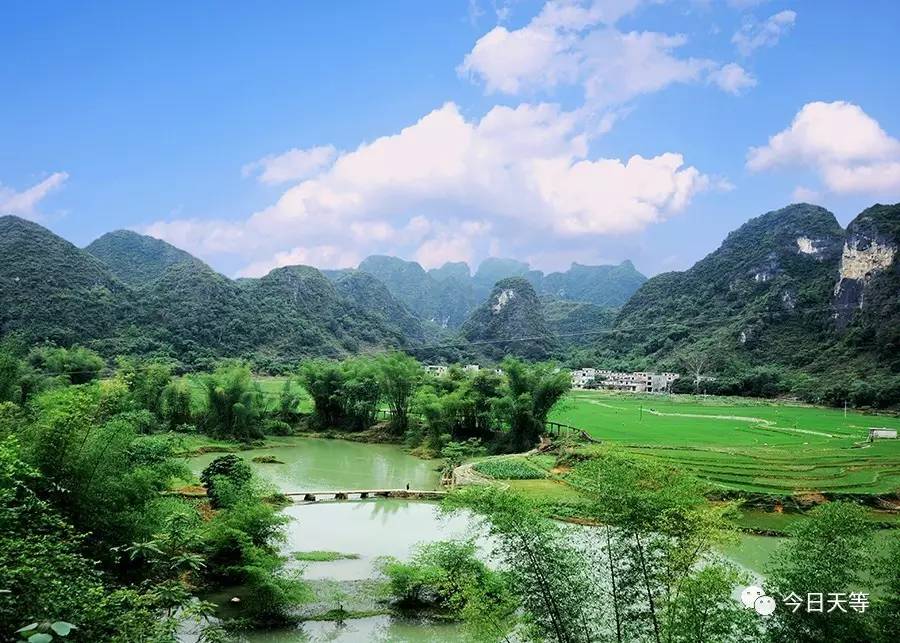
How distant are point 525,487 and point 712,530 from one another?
15.5 meters

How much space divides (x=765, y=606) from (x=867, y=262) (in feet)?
256

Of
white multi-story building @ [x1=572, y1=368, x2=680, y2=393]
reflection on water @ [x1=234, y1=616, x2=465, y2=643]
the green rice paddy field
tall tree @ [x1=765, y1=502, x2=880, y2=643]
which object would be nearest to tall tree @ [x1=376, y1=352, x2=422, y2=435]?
the green rice paddy field

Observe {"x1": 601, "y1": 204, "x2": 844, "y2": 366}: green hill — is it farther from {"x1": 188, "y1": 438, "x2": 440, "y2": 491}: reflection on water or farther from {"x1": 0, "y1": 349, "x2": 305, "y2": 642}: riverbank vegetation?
{"x1": 0, "y1": 349, "x2": 305, "y2": 642}: riverbank vegetation

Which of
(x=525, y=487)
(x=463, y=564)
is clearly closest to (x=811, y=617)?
(x=463, y=564)

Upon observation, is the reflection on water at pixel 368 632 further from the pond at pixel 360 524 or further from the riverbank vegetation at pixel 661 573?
the riverbank vegetation at pixel 661 573

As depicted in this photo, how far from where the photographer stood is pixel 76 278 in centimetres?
6078

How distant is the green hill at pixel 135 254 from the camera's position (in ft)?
303

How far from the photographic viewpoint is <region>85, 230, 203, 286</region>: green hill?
92438mm

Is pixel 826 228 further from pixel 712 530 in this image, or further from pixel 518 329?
pixel 712 530

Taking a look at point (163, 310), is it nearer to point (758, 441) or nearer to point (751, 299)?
point (758, 441)

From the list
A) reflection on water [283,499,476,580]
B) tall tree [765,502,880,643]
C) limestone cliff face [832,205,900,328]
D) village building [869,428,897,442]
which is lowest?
reflection on water [283,499,476,580]

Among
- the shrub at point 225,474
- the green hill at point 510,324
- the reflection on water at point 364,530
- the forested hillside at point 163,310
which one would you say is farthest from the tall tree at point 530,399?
the green hill at point 510,324

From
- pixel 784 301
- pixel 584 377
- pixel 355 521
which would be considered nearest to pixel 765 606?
pixel 355 521

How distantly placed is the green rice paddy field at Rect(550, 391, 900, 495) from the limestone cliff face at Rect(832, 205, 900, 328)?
2505cm
